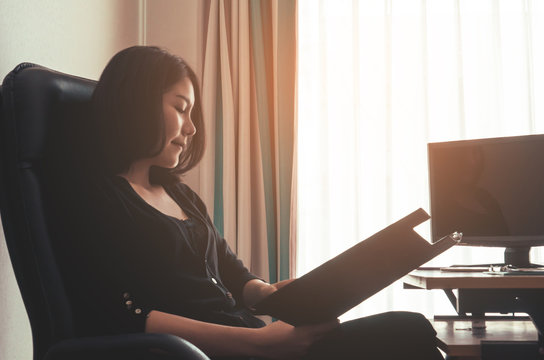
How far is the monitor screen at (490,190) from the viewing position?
1581 millimetres

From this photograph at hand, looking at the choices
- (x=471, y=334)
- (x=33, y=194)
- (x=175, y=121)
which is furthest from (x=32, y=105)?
(x=471, y=334)

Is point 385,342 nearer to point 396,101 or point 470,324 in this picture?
point 470,324

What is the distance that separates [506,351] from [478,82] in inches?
51.6

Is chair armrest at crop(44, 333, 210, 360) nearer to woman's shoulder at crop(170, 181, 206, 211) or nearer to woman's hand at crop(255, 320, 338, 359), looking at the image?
woman's hand at crop(255, 320, 338, 359)

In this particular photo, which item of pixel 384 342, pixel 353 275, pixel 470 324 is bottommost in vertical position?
A: pixel 470 324

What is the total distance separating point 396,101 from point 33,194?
5.78ft

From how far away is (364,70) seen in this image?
2.33 metres

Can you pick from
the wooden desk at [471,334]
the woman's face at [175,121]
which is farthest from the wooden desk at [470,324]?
the woman's face at [175,121]

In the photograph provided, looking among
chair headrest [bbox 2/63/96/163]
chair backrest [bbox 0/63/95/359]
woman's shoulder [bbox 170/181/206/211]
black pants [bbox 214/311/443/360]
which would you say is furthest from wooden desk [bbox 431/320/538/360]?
chair headrest [bbox 2/63/96/163]

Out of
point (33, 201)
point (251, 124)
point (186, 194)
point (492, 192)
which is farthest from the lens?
point (251, 124)

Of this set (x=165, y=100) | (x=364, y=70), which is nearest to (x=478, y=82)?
(x=364, y=70)

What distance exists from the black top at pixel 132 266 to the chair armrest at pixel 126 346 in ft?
0.39

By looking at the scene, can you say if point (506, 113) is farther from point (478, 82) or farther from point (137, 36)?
point (137, 36)

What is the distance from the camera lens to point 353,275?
84 centimetres
